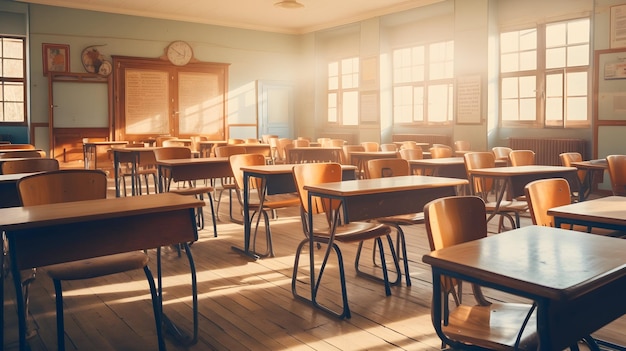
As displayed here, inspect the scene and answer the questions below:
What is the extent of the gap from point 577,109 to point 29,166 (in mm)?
7865

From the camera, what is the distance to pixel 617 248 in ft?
5.74

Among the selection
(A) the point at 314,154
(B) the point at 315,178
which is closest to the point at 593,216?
(B) the point at 315,178

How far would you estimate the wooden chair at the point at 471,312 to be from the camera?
1.76 m

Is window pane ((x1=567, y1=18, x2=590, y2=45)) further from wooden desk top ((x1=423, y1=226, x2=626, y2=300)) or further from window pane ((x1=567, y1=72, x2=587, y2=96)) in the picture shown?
wooden desk top ((x1=423, y1=226, x2=626, y2=300))

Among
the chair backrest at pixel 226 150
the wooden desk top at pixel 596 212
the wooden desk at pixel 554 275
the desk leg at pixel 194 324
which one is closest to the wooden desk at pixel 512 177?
the wooden desk top at pixel 596 212

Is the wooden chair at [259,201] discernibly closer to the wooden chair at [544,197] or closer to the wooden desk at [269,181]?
the wooden desk at [269,181]

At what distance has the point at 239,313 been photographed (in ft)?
10.6

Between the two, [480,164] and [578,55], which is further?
[578,55]

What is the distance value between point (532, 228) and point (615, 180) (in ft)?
9.91

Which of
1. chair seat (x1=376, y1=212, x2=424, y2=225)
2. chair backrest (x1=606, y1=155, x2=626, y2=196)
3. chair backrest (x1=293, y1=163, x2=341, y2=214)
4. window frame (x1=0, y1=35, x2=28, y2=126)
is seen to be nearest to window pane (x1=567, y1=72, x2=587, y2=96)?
chair backrest (x1=606, y1=155, x2=626, y2=196)

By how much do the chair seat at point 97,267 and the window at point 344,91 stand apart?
414 inches

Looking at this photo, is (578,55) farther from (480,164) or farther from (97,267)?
(97,267)

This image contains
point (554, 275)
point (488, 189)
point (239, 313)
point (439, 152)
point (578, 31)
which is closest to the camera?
point (554, 275)

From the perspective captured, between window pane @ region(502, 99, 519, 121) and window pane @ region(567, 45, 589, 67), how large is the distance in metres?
1.15
